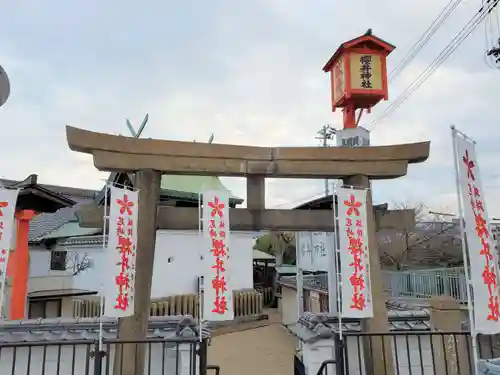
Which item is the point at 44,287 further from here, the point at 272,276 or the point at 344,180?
the point at 272,276

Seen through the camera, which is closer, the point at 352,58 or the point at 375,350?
the point at 375,350

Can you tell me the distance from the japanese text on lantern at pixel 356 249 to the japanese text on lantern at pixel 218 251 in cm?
170

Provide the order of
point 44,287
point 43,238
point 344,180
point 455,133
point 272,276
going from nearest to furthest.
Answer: point 455,133
point 344,180
point 44,287
point 43,238
point 272,276

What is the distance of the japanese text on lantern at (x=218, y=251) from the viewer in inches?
216

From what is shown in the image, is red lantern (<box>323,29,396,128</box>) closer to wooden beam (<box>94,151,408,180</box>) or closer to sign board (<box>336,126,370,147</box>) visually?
sign board (<box>336,126,370,147</box>)

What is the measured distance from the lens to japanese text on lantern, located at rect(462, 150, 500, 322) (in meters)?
4.53

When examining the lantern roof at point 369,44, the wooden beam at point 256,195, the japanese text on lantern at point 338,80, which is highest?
the lantern roof at point 369,44

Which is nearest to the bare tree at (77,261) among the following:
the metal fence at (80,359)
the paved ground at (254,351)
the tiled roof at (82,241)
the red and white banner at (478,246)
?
the tiled roof at (82,241)

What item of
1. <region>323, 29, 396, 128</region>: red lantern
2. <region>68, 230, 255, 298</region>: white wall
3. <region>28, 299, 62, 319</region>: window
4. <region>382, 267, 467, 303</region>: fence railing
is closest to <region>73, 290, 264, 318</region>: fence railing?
<region>68, 230, 255, 298</region>: white wall

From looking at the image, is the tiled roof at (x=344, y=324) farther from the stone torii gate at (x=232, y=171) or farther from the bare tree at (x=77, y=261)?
the bare tree at (x=77, y=261)

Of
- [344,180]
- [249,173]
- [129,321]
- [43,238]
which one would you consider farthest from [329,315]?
[43,238]

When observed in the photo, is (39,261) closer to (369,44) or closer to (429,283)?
(429,283)

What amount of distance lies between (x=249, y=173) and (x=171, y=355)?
3020mm

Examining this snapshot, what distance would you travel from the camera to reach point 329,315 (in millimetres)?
7383
